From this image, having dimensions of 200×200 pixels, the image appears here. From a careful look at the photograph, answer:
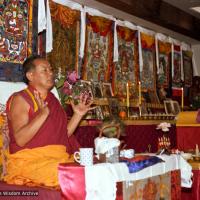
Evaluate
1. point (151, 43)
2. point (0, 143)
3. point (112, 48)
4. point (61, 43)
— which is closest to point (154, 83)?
point (151, 43)

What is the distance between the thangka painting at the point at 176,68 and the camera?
6520mm

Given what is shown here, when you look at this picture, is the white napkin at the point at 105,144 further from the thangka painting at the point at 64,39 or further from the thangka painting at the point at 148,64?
the thangka painting at the point at 148,64

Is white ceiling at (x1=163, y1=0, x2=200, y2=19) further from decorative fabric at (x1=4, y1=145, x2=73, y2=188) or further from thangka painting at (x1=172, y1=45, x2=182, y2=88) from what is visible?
decorative fabric at (x1=4, y1=145, x2=73, y2=188)

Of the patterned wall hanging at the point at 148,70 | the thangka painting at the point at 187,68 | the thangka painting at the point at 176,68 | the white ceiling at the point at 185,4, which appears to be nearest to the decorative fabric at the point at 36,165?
the patterned wall hanging at the point at 148,70

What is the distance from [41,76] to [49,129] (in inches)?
15.4

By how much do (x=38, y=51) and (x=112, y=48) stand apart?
137cm

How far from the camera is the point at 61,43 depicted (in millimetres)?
→ 4465

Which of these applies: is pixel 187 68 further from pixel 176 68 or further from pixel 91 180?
pixel 91 180

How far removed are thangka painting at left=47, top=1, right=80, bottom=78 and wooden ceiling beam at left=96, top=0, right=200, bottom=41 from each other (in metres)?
0.38

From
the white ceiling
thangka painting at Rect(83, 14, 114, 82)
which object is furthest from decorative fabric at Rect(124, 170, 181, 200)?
the white ceiling

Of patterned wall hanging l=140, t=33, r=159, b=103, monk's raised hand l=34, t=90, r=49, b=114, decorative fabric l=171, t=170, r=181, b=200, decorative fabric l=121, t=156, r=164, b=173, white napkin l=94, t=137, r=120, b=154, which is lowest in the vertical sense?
decorative fabric l=171, t=170, r=181, b=200

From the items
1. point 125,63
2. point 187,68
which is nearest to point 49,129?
point 125,63

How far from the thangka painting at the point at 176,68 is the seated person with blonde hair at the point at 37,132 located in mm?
3670

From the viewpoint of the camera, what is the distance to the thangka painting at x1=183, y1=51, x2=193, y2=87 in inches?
269
